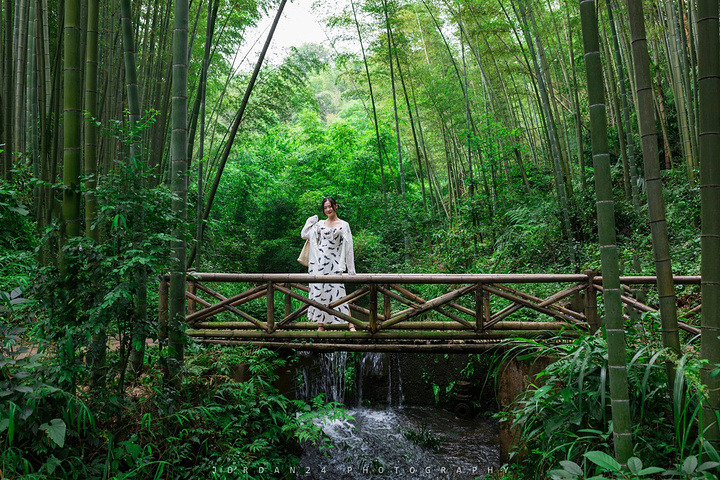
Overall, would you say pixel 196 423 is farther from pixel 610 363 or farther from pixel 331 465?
pixel 610 363

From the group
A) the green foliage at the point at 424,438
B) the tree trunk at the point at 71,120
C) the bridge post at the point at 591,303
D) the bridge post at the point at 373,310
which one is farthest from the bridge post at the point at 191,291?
the bridge post at the point at 591,303

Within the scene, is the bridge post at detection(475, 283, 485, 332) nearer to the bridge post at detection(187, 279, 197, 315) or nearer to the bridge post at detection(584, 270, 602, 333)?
the bridge post at detection(584, 270, 602, 333)

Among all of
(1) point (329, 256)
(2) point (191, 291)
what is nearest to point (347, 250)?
(1) point (329, 256)

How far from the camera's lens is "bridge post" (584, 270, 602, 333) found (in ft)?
11.2

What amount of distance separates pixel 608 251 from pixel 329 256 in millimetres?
2702

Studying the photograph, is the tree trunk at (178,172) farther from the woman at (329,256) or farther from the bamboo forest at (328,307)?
the woman at (329,256)

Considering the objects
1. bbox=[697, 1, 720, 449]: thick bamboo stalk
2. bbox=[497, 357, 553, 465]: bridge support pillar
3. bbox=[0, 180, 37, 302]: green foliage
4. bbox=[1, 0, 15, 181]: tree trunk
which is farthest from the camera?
bbox=[1, 0, 15, 181]: tree trunk

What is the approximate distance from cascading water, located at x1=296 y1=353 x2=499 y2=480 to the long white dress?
2.76 feet

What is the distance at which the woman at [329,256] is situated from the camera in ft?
13.0

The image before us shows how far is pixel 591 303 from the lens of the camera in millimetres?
3447

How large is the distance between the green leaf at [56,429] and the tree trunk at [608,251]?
2005 mm

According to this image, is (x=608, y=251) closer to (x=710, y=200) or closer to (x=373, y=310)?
(x=710, y=200)

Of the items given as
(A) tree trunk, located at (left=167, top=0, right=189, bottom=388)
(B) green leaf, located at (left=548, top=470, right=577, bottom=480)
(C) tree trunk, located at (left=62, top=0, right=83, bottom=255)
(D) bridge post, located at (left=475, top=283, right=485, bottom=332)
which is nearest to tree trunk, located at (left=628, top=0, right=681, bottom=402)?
(B) green leaf, located at (left=548, top=470, right=577, bottom=480)

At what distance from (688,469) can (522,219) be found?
19.4 ft
